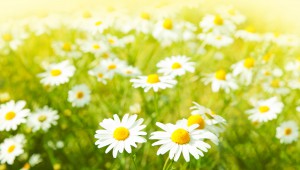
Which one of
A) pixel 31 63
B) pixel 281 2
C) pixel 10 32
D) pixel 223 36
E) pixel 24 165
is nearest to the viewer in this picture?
pixel 24 165

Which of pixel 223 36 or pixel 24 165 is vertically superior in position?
pixel 223 36

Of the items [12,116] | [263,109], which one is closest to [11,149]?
[12,116]

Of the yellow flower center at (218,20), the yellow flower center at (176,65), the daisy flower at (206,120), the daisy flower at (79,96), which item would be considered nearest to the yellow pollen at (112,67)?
the daisy flower at (79,96)

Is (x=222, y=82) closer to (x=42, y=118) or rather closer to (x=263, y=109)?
(x=263, y=109)

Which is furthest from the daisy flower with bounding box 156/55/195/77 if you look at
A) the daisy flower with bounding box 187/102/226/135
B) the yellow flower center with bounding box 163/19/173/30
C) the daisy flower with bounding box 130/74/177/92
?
the yellow flower center with bounding box 163/19/173/30

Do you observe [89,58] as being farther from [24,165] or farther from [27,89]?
[24,165]

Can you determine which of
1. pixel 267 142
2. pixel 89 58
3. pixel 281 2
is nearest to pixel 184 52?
pixel 89 58

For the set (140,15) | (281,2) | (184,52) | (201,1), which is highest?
(281,2)
